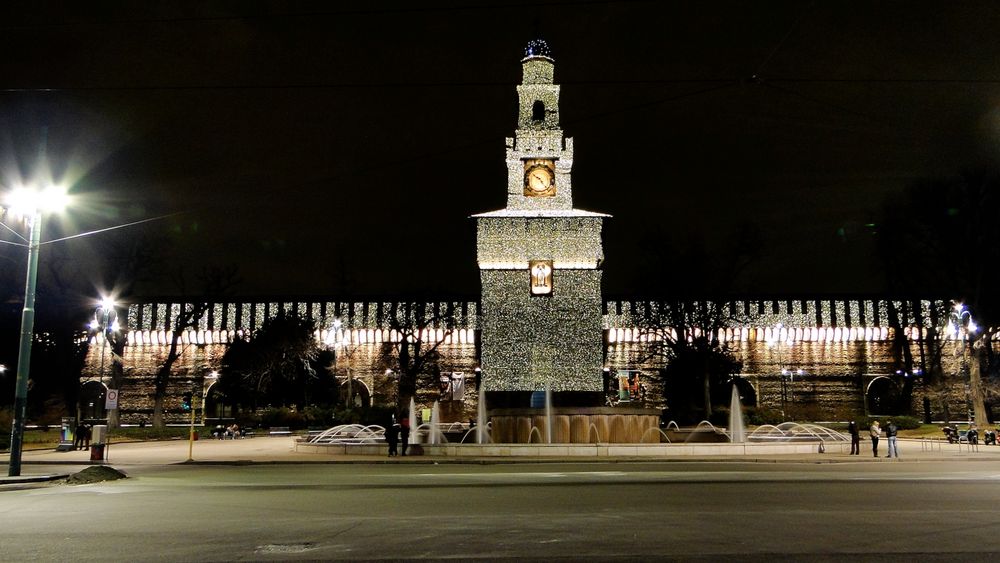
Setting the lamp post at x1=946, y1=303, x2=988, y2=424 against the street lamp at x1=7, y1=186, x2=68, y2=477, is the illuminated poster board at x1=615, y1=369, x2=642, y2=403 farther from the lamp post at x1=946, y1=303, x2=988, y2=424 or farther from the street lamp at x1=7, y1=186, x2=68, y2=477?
the street lamp at x1=7, y1=186, x2=68, y2=477

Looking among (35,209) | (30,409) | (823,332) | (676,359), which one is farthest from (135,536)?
(823,332)

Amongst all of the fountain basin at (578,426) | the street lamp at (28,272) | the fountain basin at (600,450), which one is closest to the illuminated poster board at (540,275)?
the fountain basin at (578,426)

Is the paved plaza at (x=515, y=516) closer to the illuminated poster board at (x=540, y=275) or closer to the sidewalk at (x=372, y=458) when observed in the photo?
the sidewalk at (x=372, y=458)

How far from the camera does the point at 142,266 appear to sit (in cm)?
4975

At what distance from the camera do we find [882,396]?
85.0 m

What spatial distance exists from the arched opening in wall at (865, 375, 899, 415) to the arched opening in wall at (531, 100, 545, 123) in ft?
166

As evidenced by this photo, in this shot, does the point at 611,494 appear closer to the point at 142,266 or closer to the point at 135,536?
the point at 135,536

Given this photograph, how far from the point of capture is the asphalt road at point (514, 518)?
337 inches

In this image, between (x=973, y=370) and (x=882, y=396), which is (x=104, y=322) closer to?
(x=973, y=370)

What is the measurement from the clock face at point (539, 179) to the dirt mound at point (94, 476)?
121ft

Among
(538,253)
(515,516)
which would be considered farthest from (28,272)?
(538,253)

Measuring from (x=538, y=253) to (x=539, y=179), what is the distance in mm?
4855

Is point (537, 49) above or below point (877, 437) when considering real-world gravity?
above

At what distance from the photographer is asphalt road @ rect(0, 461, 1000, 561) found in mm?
8555
